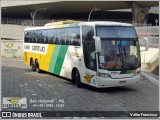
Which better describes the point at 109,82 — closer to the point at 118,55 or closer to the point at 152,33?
the point at 118,55

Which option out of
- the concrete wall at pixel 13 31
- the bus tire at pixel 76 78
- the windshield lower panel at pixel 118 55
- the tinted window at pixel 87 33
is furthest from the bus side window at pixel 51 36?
the concrete wall at pixel 13 31

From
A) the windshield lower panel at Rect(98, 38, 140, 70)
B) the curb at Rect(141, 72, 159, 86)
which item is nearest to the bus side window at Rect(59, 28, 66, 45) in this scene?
the windshield lower panel at Rect(98, 38, 140, 70)

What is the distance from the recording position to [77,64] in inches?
586

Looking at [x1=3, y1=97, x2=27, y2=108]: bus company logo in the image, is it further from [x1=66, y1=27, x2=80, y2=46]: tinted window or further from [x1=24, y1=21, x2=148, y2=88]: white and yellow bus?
[x1=66, y1=27, x2=80, y2=46]: tinted window

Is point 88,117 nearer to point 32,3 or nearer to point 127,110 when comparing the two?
point 127,110

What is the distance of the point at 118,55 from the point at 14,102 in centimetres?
478

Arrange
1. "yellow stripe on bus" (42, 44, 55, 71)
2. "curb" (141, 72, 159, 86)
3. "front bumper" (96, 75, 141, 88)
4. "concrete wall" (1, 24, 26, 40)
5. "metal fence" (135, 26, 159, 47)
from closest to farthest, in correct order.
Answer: "front bumper" (96, 75, 141, 88)
"curb" (141, 72, 159, 86)
"yellow stripe on bus" (42, 44, 55, 71)
"metal fence" (135, 26, 159, 47)
"concrete wall" (1, 24, 26, 40)

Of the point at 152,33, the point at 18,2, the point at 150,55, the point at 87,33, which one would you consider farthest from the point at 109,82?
the point at 18,2

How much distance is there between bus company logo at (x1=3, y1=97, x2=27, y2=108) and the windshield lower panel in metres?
3.54

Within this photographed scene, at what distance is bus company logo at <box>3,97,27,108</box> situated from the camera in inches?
418

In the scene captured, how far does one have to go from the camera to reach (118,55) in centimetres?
1345

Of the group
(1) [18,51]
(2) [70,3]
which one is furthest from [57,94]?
(2) [70,3]

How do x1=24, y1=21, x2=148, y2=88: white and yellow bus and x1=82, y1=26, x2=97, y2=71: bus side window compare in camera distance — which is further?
x1=82, y1=26, x2=97, y2=71: bus side window

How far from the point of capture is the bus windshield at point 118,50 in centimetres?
1333
